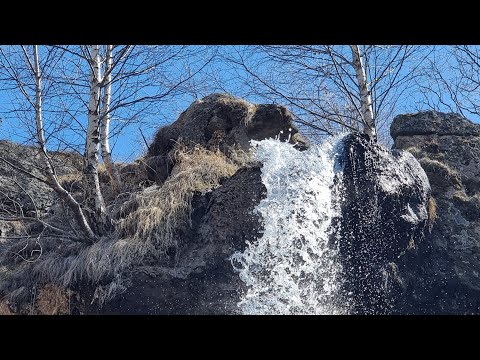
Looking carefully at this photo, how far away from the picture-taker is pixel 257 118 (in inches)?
361

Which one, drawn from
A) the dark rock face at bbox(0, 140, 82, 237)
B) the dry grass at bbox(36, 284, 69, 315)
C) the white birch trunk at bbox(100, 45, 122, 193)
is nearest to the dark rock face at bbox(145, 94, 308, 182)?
the white birch trunk at bbox(100, 45, 122, 193)

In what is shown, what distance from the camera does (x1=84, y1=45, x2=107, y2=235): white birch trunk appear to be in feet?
24.3

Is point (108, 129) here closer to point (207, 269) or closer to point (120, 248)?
point (120, 248)

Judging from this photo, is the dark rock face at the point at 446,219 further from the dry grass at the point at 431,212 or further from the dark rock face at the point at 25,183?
the dark rock face at the point at 25,183

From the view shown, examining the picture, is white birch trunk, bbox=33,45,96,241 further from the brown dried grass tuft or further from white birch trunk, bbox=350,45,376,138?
white birch trunk, bbox=350,45,376,138

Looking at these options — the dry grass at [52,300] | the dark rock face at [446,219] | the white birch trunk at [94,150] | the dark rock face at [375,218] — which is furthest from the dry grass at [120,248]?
the dark rock face at [446,219]

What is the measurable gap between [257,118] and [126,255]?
11.8 feet

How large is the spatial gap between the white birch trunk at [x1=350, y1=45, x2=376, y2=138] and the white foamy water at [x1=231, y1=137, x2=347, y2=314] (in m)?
2.52

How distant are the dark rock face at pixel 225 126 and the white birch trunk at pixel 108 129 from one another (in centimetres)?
56

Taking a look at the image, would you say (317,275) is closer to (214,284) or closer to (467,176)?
(214,284)

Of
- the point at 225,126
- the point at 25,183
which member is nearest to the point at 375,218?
the point at 225,126
